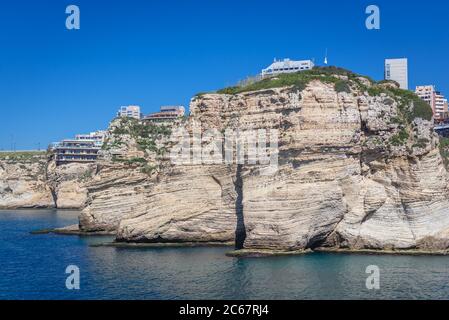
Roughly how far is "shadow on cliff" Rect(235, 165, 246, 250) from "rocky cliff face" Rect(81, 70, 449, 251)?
0.07 metres

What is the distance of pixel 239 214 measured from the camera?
144 feet

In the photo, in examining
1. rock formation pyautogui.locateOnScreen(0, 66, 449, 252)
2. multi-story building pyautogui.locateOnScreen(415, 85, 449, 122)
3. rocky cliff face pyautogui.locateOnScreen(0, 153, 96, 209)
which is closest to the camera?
rock formation pyautogui.locateOnScreen(0, 66, 449, 252)

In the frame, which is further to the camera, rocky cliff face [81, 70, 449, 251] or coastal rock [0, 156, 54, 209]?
coastal rock [0, 156, 54, 209]

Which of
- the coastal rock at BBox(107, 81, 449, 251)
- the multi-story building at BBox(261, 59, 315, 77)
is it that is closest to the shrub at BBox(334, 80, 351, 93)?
the coastal rock at BBox(107, 81, 449, 251)

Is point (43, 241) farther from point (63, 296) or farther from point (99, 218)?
point (63, 296)

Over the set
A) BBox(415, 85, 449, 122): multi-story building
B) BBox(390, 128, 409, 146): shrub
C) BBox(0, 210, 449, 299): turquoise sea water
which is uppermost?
BBox(415, 85, 449, 122): multi-story building

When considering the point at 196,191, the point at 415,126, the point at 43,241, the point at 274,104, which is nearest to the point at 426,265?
the point at 415,126

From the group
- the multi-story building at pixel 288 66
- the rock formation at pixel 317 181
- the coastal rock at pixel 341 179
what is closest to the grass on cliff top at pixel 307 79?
the rock formation at pixel 317 181

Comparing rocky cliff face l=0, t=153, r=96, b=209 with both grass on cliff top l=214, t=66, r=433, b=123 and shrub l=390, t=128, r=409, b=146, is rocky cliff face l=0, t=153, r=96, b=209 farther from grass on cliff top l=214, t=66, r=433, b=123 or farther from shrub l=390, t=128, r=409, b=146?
shrub l=390, t=128, r=409, b=146

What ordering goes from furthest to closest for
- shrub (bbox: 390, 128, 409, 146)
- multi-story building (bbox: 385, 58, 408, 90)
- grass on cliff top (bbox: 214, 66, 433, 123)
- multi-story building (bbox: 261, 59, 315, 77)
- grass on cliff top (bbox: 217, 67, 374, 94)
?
multi-story building (bbox: 385, 58, 408, 90) < multi-story building (bbox: 261, 59, 315, 77) < grass on cliff top (bbox: 214, 66, 433, 123) < grass on cliff top (bbox: 217, 67, 374, 94) < shrub (bbox: 390, 128, 409, 146)

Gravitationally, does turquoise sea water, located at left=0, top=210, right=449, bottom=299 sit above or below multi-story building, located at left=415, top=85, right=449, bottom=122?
below

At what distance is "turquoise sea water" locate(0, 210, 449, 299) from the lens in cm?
2798

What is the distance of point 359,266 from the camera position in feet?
112

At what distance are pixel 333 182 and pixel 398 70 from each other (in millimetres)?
66737
